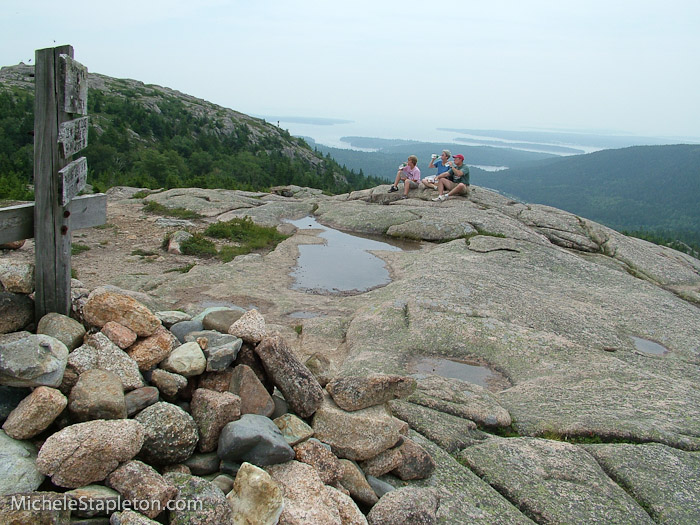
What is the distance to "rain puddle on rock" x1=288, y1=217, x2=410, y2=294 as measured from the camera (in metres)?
12.3

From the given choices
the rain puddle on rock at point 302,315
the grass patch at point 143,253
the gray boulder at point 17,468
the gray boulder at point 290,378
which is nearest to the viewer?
the gray boulder at point 17,468

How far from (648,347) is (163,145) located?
61.6m

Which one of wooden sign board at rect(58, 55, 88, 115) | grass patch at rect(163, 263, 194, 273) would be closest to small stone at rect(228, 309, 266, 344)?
wooden sign board at rect(58, 55, 88, 115)

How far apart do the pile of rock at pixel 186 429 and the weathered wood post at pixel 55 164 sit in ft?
1.04

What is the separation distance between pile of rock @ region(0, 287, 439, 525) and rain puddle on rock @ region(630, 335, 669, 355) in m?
6.33

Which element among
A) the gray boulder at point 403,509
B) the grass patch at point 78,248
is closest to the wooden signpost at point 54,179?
the gray boulder at point 403,509

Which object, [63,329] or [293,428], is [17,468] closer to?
[63,329]

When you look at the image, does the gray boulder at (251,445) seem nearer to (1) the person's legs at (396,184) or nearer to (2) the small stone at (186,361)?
(2) the small stone at (186,361)

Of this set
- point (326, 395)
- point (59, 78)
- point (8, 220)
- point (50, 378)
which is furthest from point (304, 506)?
point (59, 78)

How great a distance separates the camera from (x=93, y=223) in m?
5.27

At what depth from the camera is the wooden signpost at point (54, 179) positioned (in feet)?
14.4

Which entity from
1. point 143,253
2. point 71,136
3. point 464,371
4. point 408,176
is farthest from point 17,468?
point 408,176

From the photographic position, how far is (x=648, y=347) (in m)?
9.73

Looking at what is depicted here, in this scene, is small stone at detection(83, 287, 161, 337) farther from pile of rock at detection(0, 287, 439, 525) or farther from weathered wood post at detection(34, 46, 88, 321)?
weathered wood post at detection(34, 46, 88, 321)
